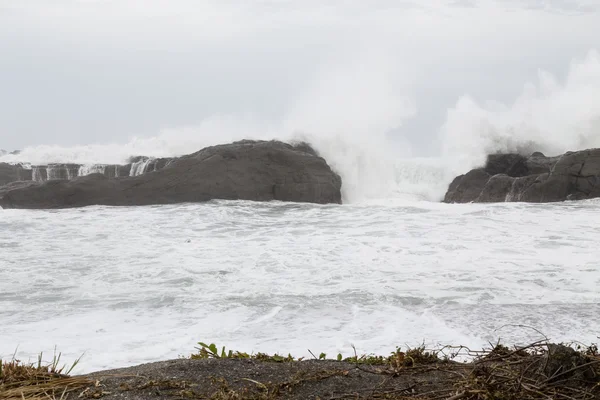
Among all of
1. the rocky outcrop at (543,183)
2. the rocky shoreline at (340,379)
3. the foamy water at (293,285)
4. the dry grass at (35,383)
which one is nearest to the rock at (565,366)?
the rocky shoreline at (340,379)

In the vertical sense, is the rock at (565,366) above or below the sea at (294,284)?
above

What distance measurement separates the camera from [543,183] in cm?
2019

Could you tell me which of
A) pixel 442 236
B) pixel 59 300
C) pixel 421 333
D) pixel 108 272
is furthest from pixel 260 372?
pixel 442 236

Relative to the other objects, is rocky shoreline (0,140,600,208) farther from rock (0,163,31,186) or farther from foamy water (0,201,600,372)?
rock (0,163,31,186)

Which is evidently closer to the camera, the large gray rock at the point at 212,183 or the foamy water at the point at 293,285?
the foamy water at the point at 293,285

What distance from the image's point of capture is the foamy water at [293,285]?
17.9 ft

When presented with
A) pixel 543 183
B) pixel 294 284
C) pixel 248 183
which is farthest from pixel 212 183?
pixel 294 284

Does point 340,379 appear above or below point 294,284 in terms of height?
above

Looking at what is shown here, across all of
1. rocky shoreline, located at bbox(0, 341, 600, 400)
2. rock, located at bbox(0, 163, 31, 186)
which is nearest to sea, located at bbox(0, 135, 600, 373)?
rocky shoreline, located at bbox(0, 341, 600, 400)

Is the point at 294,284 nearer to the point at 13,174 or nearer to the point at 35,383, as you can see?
the point at 35,383

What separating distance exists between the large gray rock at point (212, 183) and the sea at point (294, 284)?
478cm

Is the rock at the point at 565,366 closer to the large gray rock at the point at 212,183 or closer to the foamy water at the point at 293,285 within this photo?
the foamy water at the point at 293,285

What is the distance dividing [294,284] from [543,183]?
49.4 ft

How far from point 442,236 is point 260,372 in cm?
942
